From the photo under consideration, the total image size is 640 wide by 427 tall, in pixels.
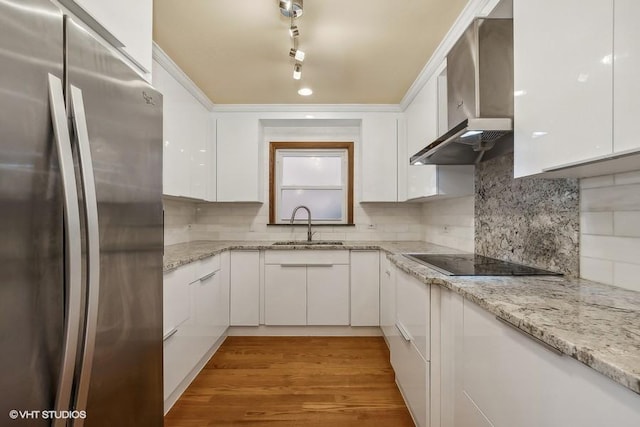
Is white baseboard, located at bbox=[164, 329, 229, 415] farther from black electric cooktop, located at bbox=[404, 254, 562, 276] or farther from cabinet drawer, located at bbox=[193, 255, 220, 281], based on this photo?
black electric cooktop, located at bbox=[404, 254, 562, 276]

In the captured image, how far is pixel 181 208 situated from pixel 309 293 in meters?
1.58

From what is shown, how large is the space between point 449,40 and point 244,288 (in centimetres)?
255

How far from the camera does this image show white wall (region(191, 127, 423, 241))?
11.0 ft

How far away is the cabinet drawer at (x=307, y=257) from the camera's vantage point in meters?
2.79

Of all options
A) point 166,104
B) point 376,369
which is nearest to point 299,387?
point 376,369

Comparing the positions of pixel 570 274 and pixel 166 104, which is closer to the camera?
pixel 570 274

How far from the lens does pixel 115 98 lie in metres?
0.84

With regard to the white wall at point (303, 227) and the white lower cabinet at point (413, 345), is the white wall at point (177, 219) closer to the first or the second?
→ the white wall at point (303, 227)

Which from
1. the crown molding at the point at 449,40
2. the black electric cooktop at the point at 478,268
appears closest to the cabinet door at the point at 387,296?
the black electric cooktop at the point at 478,268

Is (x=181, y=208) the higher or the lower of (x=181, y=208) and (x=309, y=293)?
the higher

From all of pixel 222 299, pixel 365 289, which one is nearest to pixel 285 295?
pixel 222 299

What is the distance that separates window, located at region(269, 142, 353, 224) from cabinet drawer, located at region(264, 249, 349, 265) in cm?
70

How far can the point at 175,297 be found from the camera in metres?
1.71

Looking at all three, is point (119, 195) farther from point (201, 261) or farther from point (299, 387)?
point (299, 387)
